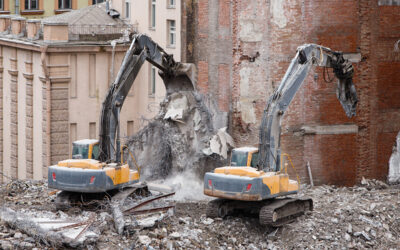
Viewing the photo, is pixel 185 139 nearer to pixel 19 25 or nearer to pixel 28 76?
pixel 28 76

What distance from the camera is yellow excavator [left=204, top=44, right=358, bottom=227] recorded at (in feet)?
75.0

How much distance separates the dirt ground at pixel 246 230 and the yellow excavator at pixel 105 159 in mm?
643

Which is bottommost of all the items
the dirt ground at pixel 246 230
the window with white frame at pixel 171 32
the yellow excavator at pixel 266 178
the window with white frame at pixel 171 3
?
the dirt ground at pixel 246 230

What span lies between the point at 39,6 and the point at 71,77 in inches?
619

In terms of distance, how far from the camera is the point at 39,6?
2100 inches

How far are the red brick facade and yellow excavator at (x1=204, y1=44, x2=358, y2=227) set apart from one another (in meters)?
5.35

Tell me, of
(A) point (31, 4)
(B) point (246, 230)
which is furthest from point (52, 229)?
(A) point (31, 4)

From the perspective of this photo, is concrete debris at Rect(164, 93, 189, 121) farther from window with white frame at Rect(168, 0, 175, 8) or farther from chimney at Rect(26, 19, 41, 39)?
chimney at Rect(26, 19, 41, 39)

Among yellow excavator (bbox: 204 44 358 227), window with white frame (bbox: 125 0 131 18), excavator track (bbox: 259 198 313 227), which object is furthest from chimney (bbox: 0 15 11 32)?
excavator track (bbox: 259 198 313 227)

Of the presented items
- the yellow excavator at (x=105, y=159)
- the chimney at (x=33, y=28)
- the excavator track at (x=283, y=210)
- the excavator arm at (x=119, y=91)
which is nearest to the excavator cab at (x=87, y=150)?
the yellow excavator at (x=105, y=159)

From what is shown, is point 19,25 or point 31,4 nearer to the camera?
point 19,25

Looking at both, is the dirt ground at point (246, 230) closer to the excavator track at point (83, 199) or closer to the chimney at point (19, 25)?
the excavator track at point (83, 199)

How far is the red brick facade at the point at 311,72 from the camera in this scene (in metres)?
30.6

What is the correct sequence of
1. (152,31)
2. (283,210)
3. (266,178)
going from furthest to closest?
1. (152,31)
2. (283,210)
3. (266,178)
